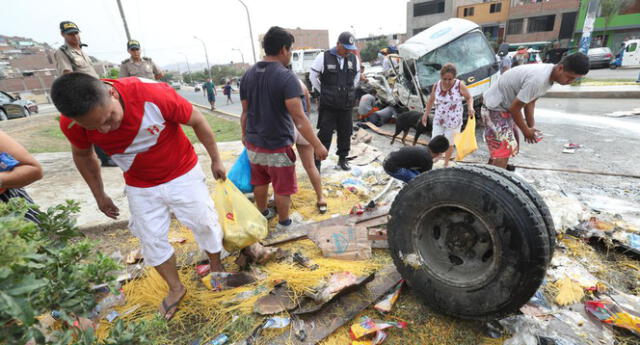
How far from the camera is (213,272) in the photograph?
8.20ft

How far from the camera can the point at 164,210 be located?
2.22 metres

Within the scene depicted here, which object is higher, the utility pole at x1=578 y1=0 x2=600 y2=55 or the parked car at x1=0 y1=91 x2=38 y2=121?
the utility pole at x1=578 y1=0 x2=600 y2=55

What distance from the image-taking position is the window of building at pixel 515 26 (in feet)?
119

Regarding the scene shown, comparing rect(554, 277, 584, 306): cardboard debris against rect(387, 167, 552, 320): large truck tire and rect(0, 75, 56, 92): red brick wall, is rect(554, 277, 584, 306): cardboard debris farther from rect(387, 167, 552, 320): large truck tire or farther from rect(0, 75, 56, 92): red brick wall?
rect(0, 75, 56, 92): red brick wall

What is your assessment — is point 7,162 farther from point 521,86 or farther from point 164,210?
point 521,86

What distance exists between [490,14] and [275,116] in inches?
1759

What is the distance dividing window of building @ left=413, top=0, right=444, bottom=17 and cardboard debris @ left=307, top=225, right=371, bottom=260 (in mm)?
45549

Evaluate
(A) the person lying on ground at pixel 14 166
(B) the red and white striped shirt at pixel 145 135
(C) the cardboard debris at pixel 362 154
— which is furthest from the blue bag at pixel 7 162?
(C) the cardboard debris at pixel 362 154

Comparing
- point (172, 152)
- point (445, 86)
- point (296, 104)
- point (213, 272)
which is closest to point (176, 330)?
point (213, 272)

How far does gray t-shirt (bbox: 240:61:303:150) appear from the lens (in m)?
2.81

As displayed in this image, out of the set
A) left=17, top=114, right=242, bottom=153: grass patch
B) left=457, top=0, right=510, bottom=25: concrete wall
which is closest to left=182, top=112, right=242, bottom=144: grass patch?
left=17, top=114, right=242, bottom=153: grass patch

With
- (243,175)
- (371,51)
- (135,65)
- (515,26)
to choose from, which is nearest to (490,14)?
(515,26)

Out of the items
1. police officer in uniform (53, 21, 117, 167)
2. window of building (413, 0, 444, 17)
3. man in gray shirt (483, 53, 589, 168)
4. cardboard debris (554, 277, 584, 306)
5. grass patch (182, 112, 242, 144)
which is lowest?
grass patch (182, 112, 242, 144)

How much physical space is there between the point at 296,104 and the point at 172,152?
116 cm
